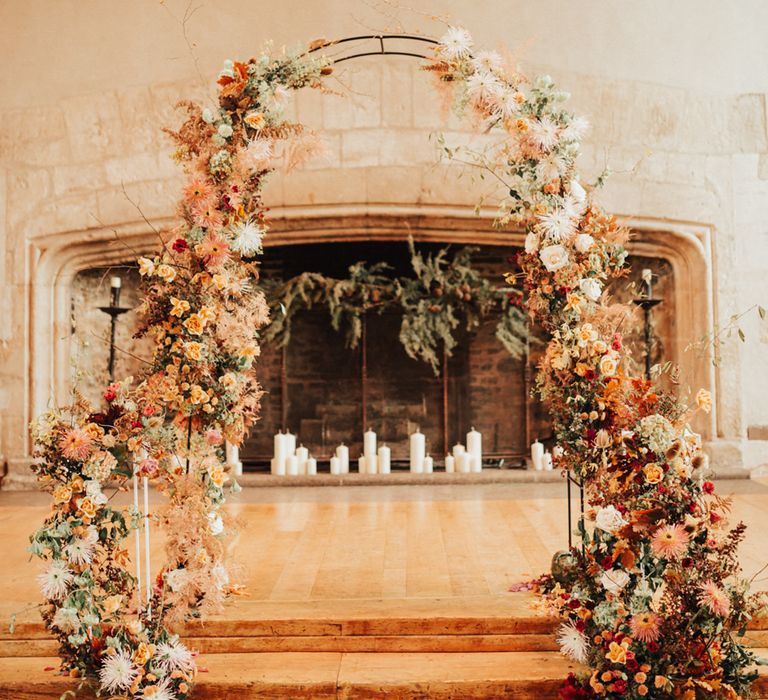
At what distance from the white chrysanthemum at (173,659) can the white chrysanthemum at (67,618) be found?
0.96 feet

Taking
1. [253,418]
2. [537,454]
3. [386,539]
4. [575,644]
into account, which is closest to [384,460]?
[537,454]

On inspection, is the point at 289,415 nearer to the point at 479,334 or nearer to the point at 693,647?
the point at 479,334

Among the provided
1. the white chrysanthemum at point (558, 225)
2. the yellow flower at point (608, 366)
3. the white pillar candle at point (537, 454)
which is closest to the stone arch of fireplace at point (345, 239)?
the white pillar candle at point (537, 454)

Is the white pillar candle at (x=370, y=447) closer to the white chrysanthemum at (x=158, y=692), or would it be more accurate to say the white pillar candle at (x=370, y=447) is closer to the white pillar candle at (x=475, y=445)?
the white pillar candle at (x=475, y=445)

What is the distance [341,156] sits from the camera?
5961 millimetres

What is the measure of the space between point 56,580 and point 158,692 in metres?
0.51

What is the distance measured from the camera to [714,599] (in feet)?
8.06

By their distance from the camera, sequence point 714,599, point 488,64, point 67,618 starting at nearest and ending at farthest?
1. point 714,599
2. point 67,618
3. point 488,64

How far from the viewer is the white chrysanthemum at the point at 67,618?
269 centimetres

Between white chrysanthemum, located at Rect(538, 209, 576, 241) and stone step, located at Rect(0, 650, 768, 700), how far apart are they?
1613mm

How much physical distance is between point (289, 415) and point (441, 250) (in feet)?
6.48

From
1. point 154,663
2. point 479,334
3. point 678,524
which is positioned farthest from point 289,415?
point 678,524

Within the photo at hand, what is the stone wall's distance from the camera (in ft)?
19.5

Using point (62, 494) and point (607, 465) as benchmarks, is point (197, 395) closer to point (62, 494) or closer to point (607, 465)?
point (62, 494)
